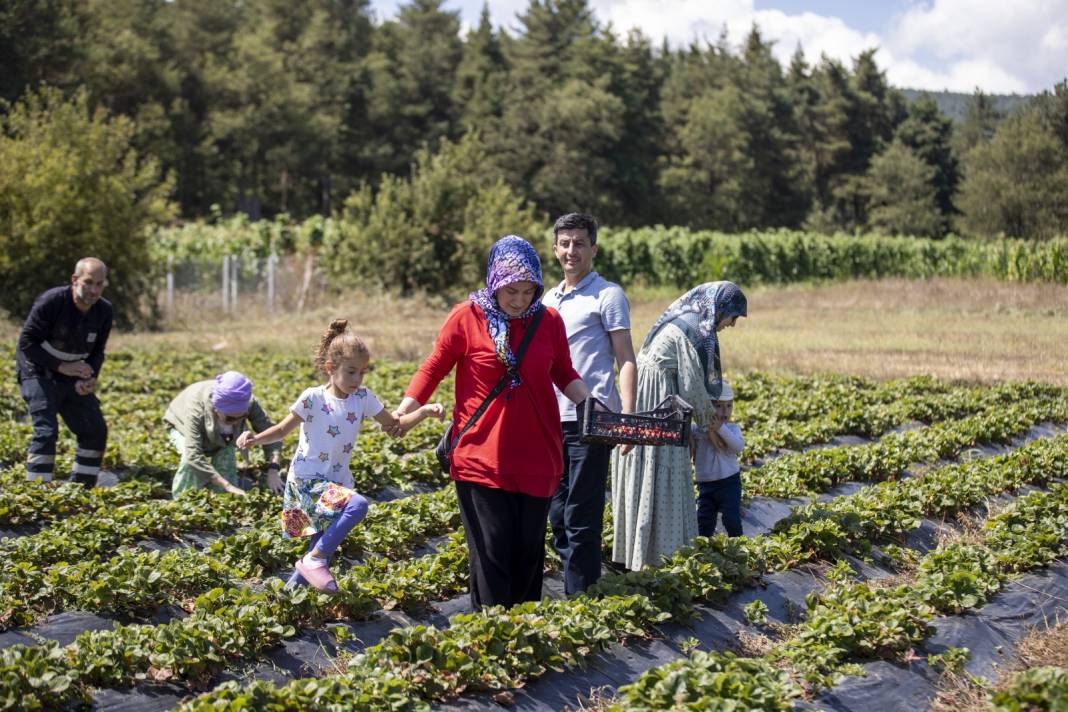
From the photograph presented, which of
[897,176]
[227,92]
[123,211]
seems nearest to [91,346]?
[123,211]

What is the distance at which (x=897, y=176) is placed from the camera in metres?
58.1

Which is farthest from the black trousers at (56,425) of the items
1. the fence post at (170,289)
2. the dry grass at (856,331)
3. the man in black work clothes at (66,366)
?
the fence post at (170,289)

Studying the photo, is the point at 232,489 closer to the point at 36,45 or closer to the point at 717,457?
the point at 717,457

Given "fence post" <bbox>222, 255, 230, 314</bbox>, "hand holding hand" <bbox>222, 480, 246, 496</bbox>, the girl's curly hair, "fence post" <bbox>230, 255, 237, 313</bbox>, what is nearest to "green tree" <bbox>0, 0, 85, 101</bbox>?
"fence post" <bbox>230, 255, 237, 313</bbox>

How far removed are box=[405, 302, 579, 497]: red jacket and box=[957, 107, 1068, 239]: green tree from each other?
18.4 m

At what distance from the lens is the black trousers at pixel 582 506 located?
5828 millimetres

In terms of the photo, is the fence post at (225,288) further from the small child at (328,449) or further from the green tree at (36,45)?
the small child at (328,449)

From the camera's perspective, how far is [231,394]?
7496 millimetres

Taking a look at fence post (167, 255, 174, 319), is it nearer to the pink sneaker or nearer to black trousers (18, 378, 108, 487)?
black trousers (18, 378, 108, 487)

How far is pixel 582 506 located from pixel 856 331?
1621 centimetres

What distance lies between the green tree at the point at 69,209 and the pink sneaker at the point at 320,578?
59.8 ft

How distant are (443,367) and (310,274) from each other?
25.1 meters

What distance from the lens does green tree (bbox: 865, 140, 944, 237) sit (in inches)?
2144

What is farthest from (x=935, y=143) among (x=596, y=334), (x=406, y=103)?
(x=596, y=334)
